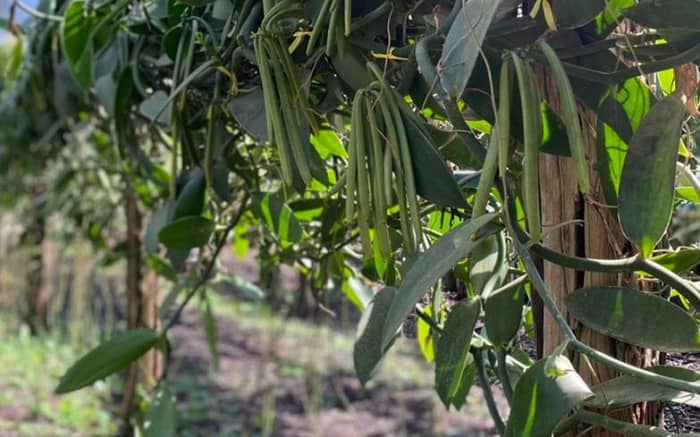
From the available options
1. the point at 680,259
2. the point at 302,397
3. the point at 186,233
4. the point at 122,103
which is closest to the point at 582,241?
the point at 680,259

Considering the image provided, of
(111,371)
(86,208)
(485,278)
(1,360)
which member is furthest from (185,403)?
(485,278)

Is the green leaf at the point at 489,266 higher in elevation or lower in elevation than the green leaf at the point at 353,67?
lower

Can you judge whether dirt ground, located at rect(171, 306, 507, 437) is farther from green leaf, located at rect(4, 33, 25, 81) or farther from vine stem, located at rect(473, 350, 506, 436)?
vine stem, located at rect(473, 350, 506, 436)

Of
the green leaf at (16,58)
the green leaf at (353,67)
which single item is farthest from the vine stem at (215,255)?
the green leaf at (16,58)

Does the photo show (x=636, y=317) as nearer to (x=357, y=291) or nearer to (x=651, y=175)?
(x=651, y=175)

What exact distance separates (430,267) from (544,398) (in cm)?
7

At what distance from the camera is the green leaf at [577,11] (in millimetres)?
296

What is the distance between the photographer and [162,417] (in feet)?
2.01

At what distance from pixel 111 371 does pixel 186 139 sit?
0.17 meters

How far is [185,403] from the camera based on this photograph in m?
2.34

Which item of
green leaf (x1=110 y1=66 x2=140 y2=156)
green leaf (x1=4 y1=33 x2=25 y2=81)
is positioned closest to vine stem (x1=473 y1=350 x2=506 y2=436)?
green leaf (x1=110 y1=66 x2=140 y2=156)

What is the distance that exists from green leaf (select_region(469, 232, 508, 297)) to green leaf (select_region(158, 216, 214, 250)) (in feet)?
0.78

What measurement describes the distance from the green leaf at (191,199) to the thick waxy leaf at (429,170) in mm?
282

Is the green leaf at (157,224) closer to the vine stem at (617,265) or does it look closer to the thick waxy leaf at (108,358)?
the thick waxy leaf at (108,358)
